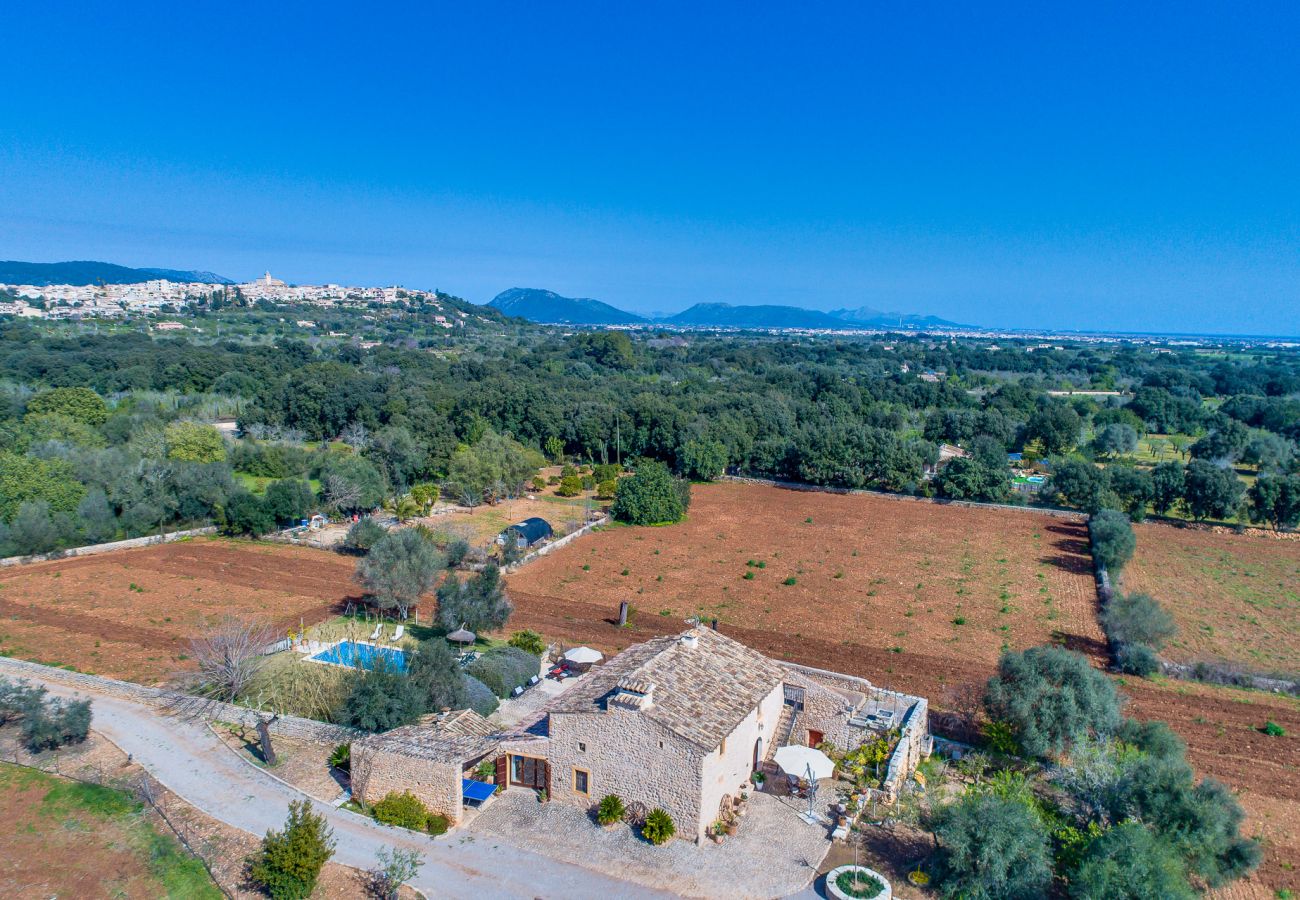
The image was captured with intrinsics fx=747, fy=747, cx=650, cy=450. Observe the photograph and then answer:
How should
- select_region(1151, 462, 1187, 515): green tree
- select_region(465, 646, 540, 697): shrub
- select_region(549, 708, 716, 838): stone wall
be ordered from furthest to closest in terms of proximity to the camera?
select_region(1151, 462, 1187, 515): green tree < select_region(465, 646, 540, 697): shrub < select_region(549, 708, 716, 838): stone wall

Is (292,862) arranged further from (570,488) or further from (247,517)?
(570,488)

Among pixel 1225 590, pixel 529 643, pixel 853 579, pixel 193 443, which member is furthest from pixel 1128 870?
pixel 193 443

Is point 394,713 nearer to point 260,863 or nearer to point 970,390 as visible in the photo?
point 260,863

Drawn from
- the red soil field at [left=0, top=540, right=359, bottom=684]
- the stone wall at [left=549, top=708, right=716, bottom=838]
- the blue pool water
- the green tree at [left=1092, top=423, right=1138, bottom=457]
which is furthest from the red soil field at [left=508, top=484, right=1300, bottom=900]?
the green tree at [left=1092, top=423, right=1138, bottom=457]

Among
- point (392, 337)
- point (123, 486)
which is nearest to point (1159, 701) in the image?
point (123, 486)

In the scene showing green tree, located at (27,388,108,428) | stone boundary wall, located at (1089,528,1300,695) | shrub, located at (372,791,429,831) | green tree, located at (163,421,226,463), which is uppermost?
green tree, located at (27,388,108,428)

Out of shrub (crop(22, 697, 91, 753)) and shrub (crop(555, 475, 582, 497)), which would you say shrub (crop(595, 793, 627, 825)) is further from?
shrub (crop(555, 475, 582, 497))

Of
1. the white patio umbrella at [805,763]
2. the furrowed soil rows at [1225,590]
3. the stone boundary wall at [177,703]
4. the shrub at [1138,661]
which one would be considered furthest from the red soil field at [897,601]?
the stone boundary wall at [177,703]
